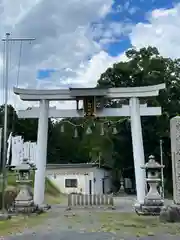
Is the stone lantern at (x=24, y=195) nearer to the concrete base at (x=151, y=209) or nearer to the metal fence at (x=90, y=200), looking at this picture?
the metal fence at (x=90, y=200)

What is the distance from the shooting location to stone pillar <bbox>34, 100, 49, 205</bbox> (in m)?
18.4

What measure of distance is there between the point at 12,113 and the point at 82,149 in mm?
10572

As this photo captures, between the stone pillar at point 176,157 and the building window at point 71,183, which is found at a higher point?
the stone pillar at point 176,157

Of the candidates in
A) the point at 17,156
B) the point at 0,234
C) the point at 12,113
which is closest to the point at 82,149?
the point at 12,113

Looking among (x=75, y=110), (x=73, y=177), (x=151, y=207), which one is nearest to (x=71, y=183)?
(x=73, y=177)

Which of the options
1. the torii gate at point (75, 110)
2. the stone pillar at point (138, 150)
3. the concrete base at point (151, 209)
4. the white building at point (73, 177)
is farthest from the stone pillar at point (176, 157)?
the white building at point (73, 177)

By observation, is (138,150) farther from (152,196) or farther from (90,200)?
(90,200)

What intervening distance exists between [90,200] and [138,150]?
4.53 m

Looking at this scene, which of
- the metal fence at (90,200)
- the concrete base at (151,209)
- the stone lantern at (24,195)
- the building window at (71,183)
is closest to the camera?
the concrete base at (151,209)

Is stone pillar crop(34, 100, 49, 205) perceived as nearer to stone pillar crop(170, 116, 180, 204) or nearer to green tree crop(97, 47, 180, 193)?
stone pillar crop(170, 116, 180, 204)

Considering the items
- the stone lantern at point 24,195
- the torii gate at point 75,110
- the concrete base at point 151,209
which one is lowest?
the concrete base at point 151,209

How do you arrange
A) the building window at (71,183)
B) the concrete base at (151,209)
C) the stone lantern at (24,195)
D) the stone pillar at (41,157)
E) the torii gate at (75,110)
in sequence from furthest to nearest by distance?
the building window at (71,183) < the torii gate at (75,110) < the stone pillar at (41,157) < the stone lantern at (24,195) < the concrete base at (151,209)

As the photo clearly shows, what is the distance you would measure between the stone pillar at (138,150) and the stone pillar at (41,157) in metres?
4.43

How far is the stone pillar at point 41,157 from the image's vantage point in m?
18.4
